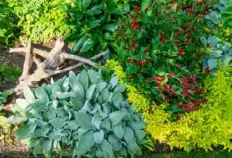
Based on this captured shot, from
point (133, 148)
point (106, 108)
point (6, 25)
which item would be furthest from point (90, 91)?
point (6, 25)

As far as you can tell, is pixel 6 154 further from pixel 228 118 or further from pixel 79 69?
pixel 228 118

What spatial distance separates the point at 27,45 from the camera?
610 centimetres

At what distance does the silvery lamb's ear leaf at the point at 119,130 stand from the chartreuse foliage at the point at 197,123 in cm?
33

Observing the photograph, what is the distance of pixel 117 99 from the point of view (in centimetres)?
519

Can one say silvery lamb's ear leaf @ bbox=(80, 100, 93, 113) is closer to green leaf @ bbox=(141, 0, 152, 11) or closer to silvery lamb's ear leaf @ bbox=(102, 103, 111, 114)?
silvery lamb's ear leaf @ bbox=(102, 103, 111, 114)

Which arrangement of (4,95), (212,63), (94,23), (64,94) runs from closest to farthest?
(64,94)
(212,63)
(4,95)
(94,23)

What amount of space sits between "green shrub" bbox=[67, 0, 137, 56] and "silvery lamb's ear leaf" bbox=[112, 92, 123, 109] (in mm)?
944

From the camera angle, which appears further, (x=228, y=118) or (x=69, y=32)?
(x=69, y=32)

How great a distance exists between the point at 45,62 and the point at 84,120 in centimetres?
113

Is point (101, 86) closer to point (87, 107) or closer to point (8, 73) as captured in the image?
point (87, 107)

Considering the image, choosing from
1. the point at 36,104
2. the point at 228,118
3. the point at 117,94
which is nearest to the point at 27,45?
the point at 36,104

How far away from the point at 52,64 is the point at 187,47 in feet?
5.48

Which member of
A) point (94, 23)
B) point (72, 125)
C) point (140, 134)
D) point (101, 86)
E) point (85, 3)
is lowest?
point (140, 134)

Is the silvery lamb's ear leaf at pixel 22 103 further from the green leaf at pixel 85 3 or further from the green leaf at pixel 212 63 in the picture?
the green leaf at pixel 212 63
